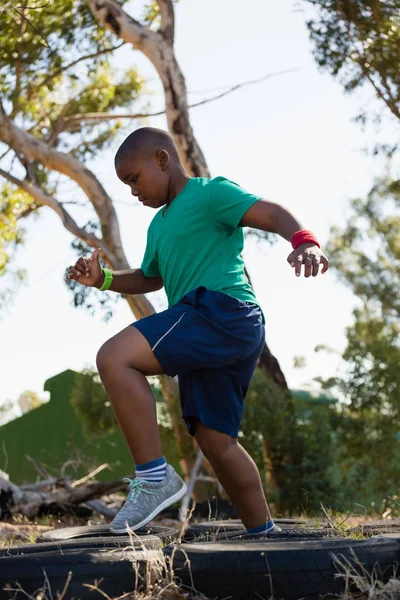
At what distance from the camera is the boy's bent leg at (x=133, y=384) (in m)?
3.22

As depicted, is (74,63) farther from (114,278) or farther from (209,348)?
(209,348)

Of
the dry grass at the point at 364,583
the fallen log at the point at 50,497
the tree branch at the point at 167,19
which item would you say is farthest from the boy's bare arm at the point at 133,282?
the tree branch at the point at 167,19

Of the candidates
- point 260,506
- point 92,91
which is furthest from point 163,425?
point 260,506

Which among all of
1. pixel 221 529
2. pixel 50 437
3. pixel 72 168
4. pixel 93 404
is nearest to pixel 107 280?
pixel 221 529

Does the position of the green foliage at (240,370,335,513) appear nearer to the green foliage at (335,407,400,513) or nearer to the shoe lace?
the green foliage at (335,407,400,513)

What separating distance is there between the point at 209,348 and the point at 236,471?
0.61m

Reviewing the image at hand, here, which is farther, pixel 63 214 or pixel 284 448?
pixel 63 214

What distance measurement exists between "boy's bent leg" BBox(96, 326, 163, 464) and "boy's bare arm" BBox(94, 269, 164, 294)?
2.44 feet

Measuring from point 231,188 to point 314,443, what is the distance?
8.26 metres

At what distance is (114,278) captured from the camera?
4.00 meters

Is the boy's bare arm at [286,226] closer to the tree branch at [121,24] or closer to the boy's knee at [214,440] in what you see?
the boy's knee at [214,440]

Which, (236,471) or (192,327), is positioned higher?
(192,327)

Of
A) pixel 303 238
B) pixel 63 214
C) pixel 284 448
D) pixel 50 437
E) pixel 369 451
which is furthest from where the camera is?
pixel 50 437

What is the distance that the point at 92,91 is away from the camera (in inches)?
675
